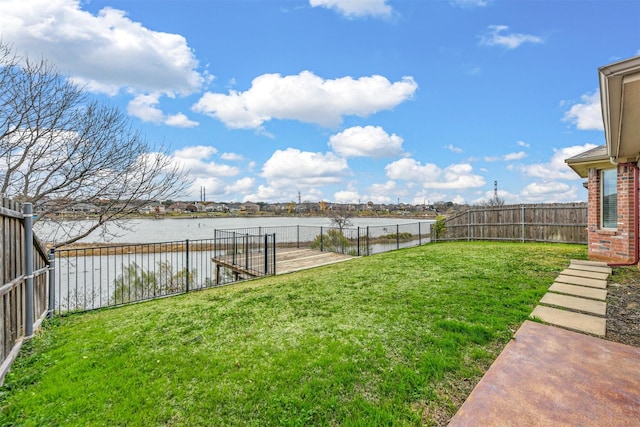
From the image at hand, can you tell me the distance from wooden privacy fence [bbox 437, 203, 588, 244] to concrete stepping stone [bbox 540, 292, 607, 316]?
27.7ft

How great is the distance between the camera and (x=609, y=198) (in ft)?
23.8

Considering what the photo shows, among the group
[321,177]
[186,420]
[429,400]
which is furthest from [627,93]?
[321,177]

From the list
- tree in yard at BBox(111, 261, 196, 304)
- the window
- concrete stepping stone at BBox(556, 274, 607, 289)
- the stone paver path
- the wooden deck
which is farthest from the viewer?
the wooden deck

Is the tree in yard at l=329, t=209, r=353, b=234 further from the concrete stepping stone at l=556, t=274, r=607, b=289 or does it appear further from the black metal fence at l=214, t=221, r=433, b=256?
the concrete stepping stone at l=556, t=274, r=607, b=289

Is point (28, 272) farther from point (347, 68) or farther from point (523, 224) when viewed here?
point (523, 224)

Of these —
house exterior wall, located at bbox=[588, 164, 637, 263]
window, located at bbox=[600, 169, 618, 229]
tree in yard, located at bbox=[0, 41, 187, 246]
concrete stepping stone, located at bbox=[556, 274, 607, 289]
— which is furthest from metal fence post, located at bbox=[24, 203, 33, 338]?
window, located at bbox=[600, 169, 618, 229]

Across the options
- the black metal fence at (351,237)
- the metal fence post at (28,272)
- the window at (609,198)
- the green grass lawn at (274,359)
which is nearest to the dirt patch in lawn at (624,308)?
the green grass lawn at (274,359)

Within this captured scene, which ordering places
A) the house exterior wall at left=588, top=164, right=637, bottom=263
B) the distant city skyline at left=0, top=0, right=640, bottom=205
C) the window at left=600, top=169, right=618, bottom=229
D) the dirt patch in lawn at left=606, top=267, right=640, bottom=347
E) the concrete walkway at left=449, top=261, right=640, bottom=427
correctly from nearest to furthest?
the concrete walkway at left=449, top=261, right=640, bottom=427, the dirt patch in lawn at left=606, top=267, right=640, bottom=347, the house exterior wall at left=588, top=164, right=637, bottom=263, the distant city skyline at left=0, top=0, right=640, bottom=205, the window at left=600, top=169, right=618, bottom=229

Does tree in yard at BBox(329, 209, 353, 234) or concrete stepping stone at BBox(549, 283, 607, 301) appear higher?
tree in yard at BBox(329, 209, 353, 234)

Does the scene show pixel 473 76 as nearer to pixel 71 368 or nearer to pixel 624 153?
pixel 624 153

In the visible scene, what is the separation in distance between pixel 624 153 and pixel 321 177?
574 inches

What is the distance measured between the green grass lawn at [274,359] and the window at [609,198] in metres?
4.35

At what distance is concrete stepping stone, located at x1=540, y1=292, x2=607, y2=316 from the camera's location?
11.8 ft

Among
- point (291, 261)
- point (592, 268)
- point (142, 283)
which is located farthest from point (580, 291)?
point (142, 283)
